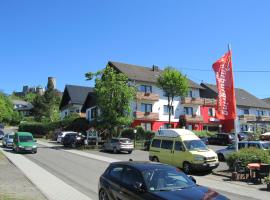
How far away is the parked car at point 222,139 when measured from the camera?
156ft

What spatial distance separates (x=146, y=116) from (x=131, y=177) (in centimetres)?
4784

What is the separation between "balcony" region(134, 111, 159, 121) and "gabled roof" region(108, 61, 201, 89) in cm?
485

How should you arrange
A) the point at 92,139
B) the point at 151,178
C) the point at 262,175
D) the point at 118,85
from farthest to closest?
the point at 92,139 < the point at 118,85 < the point at 262,175 < the point at 151,178

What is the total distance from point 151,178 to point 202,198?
1.61 meters

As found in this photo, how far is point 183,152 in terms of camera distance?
73.4 feet

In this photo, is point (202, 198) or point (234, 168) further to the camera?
point (234, 168)

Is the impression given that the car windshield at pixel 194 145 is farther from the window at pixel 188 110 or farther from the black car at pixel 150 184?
the window at pixel 188 110

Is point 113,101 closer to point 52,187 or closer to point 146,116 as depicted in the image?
point 146,116

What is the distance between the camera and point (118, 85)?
43875 mm

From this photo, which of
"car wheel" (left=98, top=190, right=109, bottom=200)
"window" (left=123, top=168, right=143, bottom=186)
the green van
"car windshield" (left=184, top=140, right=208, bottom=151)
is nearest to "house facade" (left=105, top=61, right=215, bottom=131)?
the green van

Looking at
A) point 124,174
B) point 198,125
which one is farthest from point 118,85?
point 124,174

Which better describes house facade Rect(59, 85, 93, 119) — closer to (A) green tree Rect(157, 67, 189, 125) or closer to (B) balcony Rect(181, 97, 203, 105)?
(B) balcony Rect(181, 97, 203, 105)

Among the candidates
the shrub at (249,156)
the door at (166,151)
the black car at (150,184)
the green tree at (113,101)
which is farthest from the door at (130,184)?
the green tree at (113,101)

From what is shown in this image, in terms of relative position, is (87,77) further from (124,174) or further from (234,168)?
(124,174)
